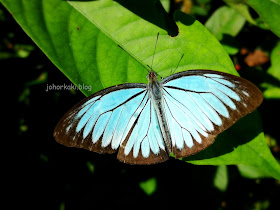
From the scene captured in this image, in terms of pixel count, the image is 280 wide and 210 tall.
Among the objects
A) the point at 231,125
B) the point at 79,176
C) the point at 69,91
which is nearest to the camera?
the point at 231,125

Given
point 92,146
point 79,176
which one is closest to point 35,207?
point 79,176

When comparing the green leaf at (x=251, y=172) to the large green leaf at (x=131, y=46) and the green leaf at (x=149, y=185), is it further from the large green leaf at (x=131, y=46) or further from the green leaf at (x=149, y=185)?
the large green leaf at (x=131, y=46)

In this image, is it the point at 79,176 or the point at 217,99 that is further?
the point at 79,176

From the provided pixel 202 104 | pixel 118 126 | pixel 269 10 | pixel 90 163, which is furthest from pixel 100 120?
pixel 90 163

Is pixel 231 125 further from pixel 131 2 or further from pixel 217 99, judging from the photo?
pixel 131 2

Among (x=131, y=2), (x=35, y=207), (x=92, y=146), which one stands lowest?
(x=35, y=207)

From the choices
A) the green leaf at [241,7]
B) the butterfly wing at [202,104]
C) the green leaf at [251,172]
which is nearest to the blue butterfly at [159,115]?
the butterfly wing at [202,104]

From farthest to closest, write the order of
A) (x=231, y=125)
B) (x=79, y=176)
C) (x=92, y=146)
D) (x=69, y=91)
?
(x=79, y=176)
(x=69, y=91)
(x=92, y=146)
(x=231, y=125)
